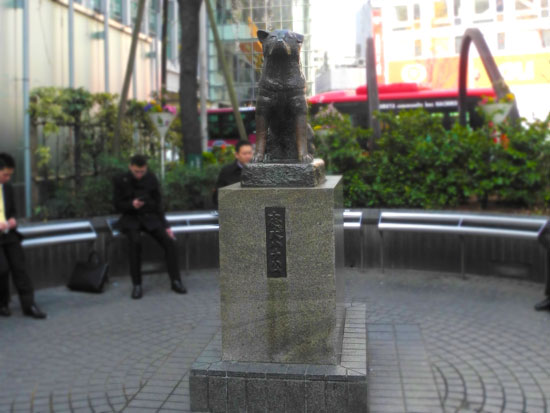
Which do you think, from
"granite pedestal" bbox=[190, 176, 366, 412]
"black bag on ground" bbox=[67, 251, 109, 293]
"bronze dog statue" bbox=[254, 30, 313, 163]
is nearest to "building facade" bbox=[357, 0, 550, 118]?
"bronze dog statue" bbox=[254, 30, 313, 163]

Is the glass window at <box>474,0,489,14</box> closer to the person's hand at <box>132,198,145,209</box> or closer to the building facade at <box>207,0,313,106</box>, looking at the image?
the building facade at <box>207,0,313,106</box>

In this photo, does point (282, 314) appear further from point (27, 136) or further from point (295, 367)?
point (27, 136)

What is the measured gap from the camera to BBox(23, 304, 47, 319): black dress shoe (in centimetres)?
739

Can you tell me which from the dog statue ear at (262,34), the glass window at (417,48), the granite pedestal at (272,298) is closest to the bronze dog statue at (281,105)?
the dog statue ear at (262,34)

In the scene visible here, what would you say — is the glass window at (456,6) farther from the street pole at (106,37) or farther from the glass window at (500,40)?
the street pole at (106,37)

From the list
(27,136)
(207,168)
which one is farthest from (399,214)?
(27,136)

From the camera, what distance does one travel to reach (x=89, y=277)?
8.56 meters

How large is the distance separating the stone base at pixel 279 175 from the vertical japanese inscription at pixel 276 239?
24 cm

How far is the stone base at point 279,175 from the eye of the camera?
492cm

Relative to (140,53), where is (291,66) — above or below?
below

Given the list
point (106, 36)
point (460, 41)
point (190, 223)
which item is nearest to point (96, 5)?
point (106, 36)

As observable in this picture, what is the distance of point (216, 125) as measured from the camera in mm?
29406

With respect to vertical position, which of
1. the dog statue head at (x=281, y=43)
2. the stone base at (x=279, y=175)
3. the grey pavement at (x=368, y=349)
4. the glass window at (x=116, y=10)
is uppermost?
the glass window at (x=116, y=10)

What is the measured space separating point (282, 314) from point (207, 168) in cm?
661
